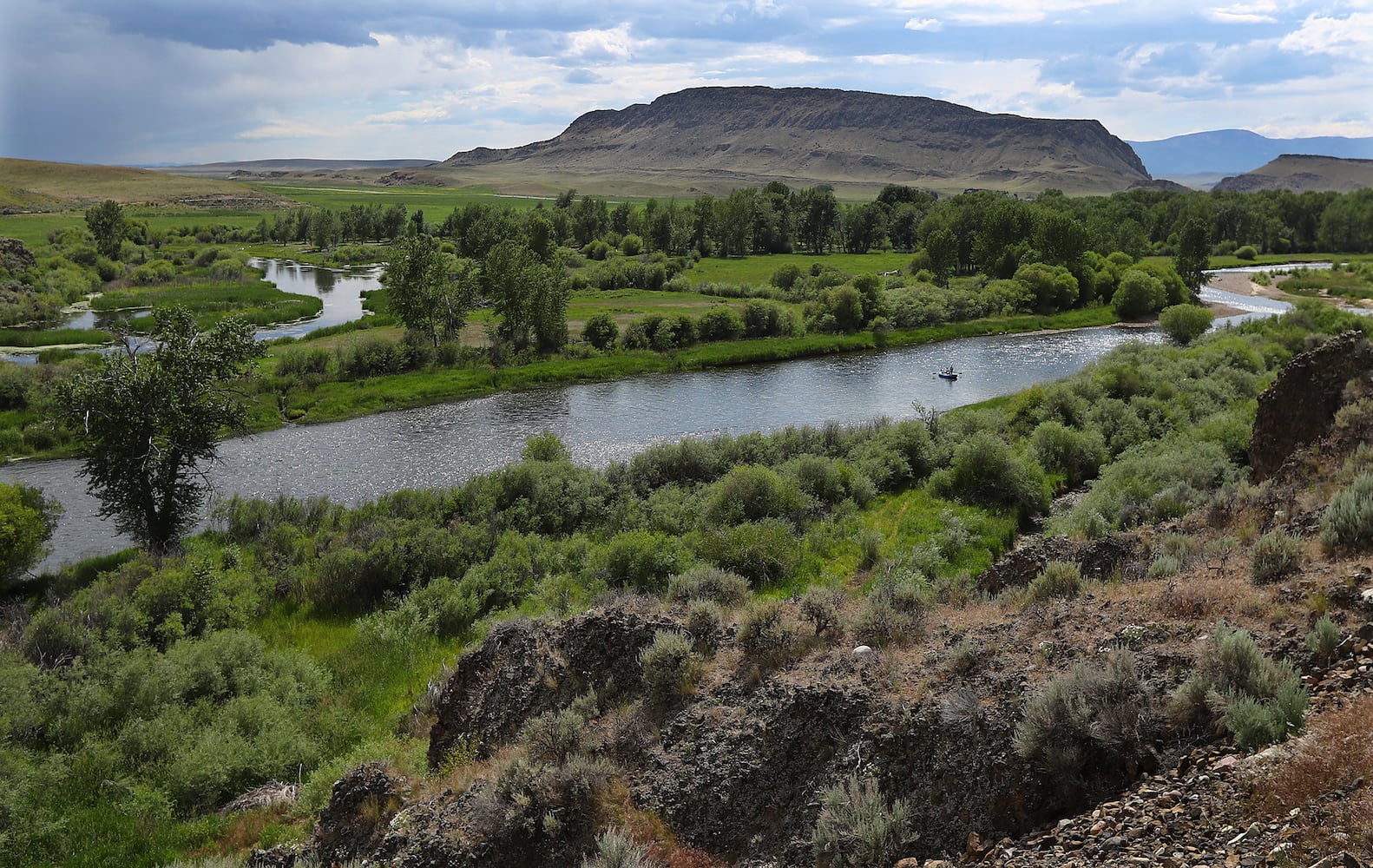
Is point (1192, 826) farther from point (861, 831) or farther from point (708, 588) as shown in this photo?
point (708, 588)

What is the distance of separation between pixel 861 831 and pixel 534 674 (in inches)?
200

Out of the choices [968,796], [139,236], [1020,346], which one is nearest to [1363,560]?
[968,796]

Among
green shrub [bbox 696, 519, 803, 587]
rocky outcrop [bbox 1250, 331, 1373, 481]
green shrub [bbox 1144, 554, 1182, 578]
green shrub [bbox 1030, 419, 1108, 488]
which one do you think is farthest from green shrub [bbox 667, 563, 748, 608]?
green shrub [bbox 1030, 419, 1108, 488]

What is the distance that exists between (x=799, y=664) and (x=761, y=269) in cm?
8865

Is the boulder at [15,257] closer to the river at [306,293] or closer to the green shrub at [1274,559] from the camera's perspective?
the river at [306,293]

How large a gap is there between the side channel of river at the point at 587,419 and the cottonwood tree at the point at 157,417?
13.7 ft

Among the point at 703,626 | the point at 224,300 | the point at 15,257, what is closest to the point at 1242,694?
the point at 703,626

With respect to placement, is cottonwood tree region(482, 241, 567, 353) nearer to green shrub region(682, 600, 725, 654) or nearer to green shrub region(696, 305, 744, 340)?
green shrub region(696, 305, 744, 340)

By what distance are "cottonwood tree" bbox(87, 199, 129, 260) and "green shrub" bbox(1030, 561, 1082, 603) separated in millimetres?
106435

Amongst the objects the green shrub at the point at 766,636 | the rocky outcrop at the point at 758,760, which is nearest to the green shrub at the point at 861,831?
the rocky outcrop at the point at 758,760

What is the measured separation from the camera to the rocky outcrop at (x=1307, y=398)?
1836 cm

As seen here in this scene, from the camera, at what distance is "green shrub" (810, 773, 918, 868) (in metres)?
7.13

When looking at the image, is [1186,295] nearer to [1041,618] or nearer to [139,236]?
[1041,618]

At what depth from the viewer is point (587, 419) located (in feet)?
135
